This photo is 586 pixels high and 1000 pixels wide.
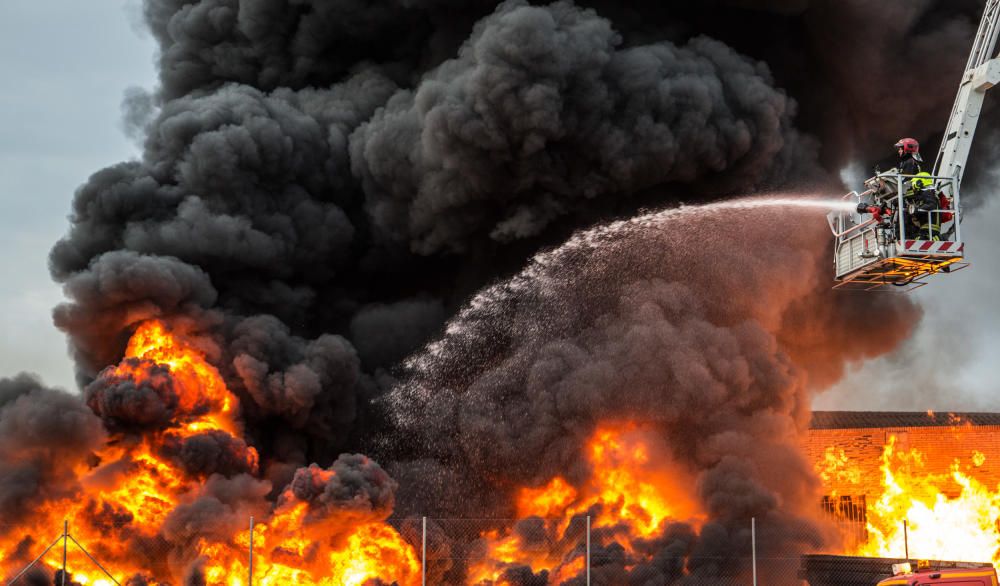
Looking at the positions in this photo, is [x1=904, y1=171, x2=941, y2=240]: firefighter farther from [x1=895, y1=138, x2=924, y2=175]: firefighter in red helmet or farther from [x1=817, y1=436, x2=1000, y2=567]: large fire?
[x1=817, y1=436, x2=1000, y2=567]: large fire

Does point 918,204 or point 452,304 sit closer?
point 918,204

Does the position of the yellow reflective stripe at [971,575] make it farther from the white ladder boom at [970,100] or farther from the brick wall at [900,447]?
the brick wall at [900,447]

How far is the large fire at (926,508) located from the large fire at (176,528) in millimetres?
13009

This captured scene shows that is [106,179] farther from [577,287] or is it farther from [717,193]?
[717,193]

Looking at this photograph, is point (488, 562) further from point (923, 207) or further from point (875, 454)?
point (875, 454)

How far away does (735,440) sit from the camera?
1069 inches

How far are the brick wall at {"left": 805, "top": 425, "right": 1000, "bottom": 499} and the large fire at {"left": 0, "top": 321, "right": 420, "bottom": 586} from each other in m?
13.2

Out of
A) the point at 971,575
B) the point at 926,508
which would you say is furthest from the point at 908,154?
the point at 926,508

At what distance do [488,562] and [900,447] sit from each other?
13280 millimetres

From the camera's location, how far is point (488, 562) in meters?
25.7

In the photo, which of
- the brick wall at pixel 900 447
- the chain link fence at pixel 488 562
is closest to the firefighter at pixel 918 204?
the chain link fence at pixel 488 562

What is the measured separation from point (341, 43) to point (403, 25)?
6.48 feet

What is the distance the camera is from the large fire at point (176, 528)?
80.0ft

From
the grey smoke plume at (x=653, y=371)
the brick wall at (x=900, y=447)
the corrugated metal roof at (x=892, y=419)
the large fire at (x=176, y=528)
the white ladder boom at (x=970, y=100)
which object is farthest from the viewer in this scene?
the corrugated metal roof at (x=892, y=419)
